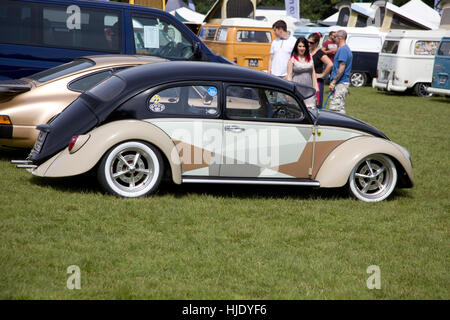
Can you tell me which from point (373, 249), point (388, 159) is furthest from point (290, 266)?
point (388, 159)

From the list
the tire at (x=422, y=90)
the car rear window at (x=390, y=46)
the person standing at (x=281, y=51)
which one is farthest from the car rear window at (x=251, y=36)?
the person standing at (x=281, y=51)

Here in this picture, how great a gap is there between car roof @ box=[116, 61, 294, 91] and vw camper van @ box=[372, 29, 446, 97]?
598 inches

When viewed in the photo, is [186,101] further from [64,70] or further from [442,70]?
[442,70]

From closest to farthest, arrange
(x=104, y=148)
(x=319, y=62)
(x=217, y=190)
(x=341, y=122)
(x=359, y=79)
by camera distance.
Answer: (x=104, y=148), (x=341, y=122), (x=217, y=190), (x=319, y=62), (x=359, y=79)

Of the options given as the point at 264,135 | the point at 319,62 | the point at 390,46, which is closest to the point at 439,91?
the point at 390,46

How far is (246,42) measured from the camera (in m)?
20.9

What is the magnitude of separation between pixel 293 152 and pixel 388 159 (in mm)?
1146

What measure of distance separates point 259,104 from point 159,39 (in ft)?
12.6

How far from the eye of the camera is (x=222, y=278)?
436 centimetres

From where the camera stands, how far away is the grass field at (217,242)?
4198mm

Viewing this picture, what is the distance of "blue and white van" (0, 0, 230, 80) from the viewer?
9016mm

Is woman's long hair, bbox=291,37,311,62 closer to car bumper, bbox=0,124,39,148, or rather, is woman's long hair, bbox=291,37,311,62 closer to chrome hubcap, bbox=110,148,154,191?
chrome hubcap, bbox=110,148,154,191

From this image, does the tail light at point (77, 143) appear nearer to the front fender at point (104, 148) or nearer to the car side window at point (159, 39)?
the front fender at point (104, 148)
